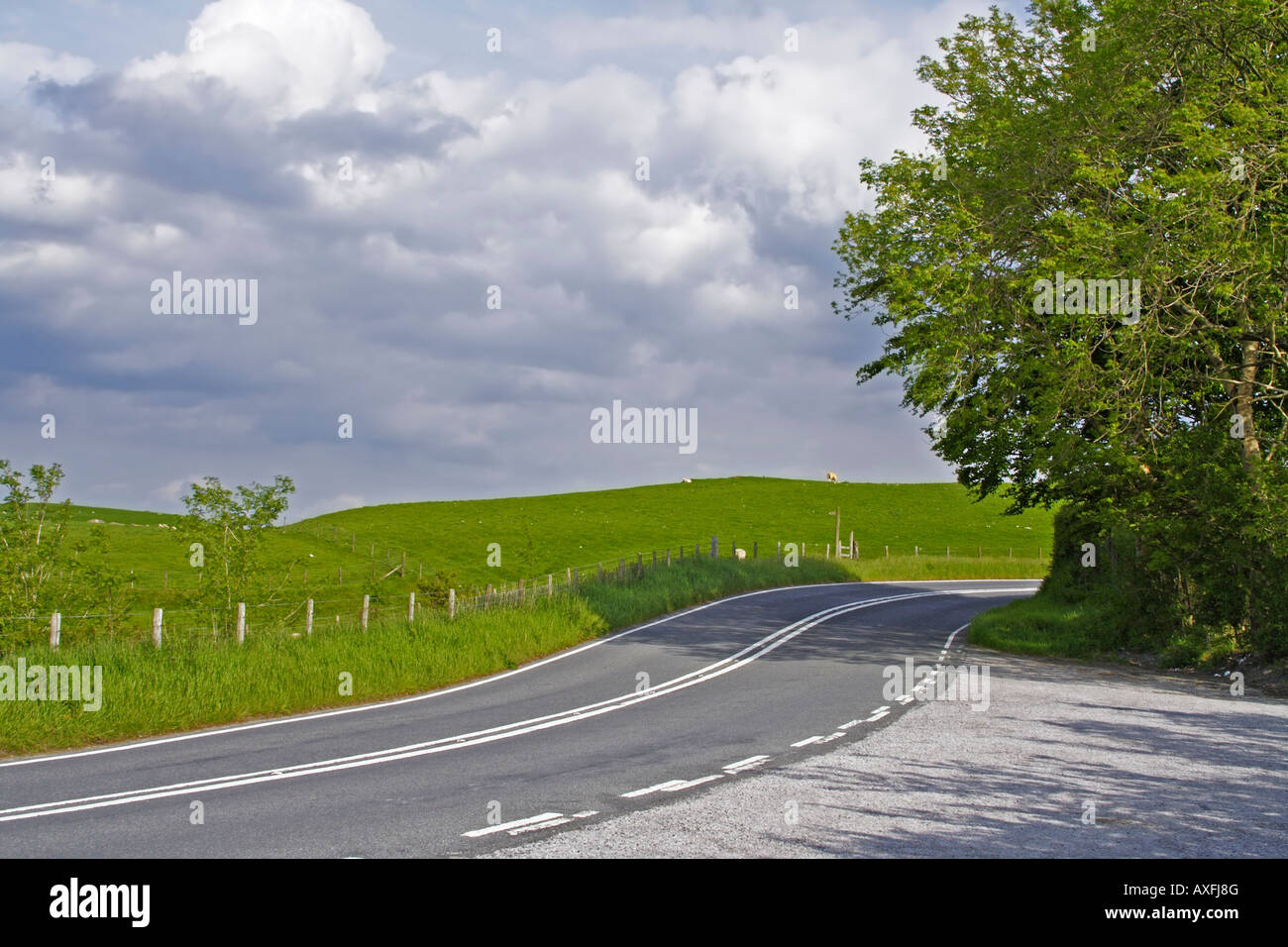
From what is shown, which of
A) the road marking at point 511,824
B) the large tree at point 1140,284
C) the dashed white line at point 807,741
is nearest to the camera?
the road marking at point 511,824

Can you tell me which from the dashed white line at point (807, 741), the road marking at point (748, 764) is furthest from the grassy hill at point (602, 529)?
the road marking at point (748, 764)

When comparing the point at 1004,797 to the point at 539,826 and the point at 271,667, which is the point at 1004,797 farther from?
the point at 271,667

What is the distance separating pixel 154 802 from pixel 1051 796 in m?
8.26

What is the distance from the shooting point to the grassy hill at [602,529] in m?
72.4

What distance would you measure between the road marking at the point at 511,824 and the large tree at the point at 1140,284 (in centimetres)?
1464

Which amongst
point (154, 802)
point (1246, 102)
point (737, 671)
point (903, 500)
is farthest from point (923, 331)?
point (903, 500)

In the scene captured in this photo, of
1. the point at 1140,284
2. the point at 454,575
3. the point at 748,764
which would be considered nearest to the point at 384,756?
the point at 748,764

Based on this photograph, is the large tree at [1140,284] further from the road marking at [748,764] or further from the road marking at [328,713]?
the road marking at [748,764]

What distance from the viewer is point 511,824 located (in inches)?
317

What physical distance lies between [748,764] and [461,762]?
128 inches

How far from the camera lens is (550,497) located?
4582 inches
